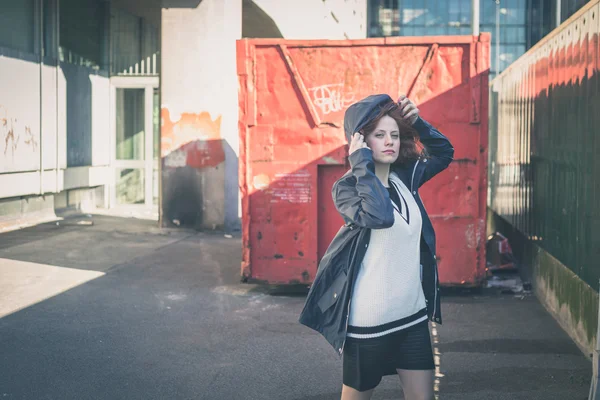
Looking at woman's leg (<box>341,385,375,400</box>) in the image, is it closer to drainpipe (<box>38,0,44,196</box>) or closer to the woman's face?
the woman's face

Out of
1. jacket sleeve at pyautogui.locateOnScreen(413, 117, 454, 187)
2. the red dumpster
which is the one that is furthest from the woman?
the red dumpster

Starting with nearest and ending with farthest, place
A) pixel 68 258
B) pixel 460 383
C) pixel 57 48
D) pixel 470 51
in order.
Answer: pixel 460 383 < pixel 470 51 < pixel 68 258 < pixel 57 48

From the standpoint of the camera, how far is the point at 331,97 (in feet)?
29.0

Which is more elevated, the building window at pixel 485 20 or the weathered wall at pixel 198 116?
the building window at pixel 485 20

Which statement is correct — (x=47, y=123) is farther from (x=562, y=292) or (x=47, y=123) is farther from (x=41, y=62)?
(x=562, y=292)

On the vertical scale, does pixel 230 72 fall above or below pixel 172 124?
above

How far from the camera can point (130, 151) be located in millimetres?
19078

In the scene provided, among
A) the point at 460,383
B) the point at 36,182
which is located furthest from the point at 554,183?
the point at 36,182

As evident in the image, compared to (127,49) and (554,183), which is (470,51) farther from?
(127,49)

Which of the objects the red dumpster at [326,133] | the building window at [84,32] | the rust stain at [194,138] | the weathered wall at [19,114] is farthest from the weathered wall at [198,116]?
the red dumpster at [326,133]

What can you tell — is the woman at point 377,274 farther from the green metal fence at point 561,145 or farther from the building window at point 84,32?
the building window at point 84,32

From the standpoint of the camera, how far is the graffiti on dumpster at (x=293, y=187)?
8984 mm

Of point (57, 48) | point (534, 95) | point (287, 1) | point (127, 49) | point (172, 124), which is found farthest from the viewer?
point (127, 49)

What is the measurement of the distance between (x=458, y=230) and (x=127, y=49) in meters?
12.2
